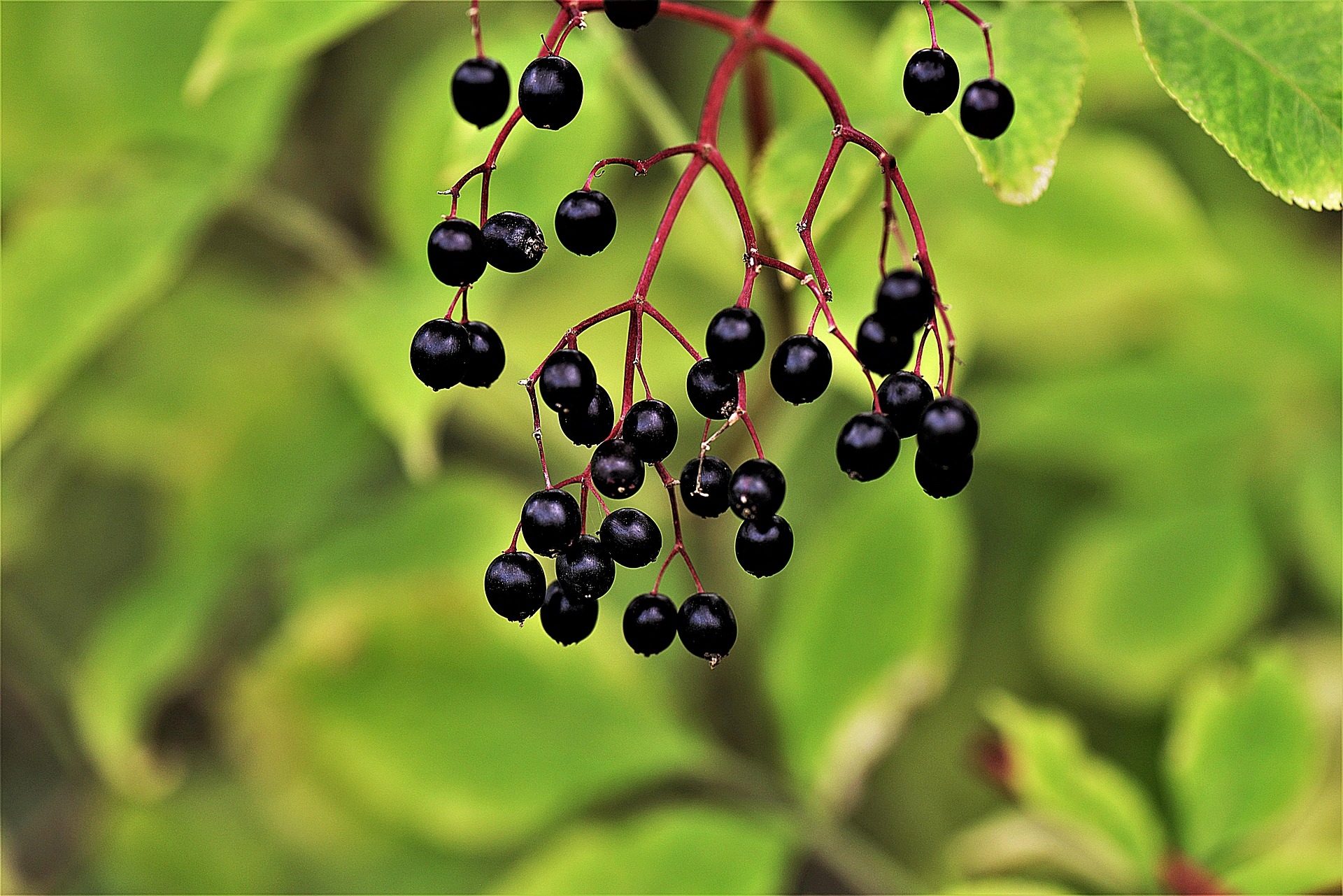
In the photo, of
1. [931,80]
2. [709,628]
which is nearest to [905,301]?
[931,80]

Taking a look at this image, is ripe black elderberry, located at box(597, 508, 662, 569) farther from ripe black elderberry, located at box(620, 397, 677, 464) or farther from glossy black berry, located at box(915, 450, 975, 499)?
glossy black berry, located at box(915, 450, 975, 499)

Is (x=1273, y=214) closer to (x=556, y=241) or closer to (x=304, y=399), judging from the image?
(x=556, y=241)

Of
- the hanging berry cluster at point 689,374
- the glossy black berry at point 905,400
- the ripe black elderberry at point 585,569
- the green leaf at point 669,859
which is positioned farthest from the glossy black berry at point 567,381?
the green leaf at point 669,859

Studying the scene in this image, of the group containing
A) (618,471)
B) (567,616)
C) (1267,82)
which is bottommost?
(567,616)

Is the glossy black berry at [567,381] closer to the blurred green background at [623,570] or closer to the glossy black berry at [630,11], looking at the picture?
the glossy black berry at [630,11]

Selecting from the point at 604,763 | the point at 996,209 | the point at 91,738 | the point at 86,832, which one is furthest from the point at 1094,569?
the point at 86,832

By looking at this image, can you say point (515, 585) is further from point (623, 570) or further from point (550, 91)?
point (623, 570)

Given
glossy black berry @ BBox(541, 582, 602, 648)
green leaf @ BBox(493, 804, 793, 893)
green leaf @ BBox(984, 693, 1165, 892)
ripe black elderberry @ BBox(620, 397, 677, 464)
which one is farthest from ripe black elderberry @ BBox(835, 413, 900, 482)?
green leaf @ BBox(493, 804, 793, 893)
